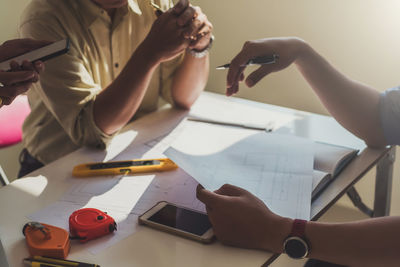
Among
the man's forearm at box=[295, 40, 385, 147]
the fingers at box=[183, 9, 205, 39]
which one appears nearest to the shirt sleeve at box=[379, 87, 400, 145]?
the man's forearm at box=[295, 40, 385, 147]

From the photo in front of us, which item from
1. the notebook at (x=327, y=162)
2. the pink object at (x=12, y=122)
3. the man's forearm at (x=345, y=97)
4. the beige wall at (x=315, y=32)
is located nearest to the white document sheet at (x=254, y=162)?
the notebook at (x=327, y=162)

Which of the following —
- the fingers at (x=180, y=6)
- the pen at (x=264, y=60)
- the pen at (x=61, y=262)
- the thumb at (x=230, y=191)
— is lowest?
the pen at (x=61, y=262)

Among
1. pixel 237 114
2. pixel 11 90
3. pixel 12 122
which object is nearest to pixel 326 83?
pixel 237 114

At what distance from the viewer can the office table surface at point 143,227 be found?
739 millimetres

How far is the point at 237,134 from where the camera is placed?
1.13 metres

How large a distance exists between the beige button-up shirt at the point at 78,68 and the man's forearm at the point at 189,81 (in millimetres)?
34

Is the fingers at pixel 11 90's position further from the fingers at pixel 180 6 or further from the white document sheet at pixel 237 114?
the white document sheet at pixel 237 114

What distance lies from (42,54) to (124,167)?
303mm

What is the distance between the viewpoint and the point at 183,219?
83 cm

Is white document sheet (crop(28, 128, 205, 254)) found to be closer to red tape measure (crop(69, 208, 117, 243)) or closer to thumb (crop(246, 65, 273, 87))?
red tape measure (crop(69, 208, 117, 243))

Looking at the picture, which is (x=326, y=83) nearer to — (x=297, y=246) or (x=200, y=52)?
(x=200, y=52)

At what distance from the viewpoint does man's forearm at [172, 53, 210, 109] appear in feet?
4.43

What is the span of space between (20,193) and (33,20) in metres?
0.42

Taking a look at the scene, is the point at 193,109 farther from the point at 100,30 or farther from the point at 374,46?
the point at 374,46
